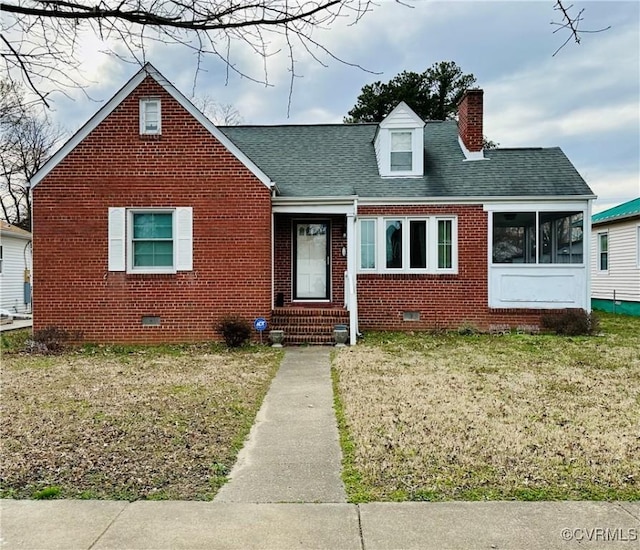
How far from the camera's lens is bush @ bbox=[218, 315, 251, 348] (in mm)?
11234

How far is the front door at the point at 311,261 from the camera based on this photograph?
14.3m

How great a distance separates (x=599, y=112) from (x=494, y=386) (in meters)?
9.04

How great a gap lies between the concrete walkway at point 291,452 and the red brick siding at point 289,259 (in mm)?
6427

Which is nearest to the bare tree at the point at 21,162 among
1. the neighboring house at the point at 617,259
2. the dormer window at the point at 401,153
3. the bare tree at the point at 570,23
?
the dormer window at the point at 401,153

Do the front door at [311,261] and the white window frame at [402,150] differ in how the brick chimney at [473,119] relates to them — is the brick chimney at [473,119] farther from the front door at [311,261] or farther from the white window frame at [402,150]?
the front door at [311,261]

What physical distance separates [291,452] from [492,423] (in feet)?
7.20

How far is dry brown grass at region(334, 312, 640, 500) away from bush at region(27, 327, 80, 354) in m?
6.14

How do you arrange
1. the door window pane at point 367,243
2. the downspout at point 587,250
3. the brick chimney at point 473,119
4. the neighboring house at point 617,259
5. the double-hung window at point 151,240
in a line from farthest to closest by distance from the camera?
the neighboring house at point 617,259 < the brick chimney at point 473,119 < the door window pane at point 367,243 < the downspout at point 587,250 < the double-hung window at point 151,240

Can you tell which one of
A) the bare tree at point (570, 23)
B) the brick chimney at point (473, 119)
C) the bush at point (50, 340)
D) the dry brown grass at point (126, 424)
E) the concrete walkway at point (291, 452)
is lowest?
the concrete walkway at point (291, 452)

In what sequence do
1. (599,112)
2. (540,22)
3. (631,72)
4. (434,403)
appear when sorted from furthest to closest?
(599,112)
(434,403)
(631,72)
(540,22)

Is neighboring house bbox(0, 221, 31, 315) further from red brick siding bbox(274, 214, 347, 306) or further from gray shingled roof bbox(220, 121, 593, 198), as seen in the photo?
red brick siding bbox(274, 214, 347, 306)

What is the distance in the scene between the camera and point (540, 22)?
3529 millimetres

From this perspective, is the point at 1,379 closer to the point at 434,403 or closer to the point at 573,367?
the point at 434,403

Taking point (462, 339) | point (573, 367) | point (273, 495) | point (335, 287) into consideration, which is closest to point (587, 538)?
point (273, 495)
